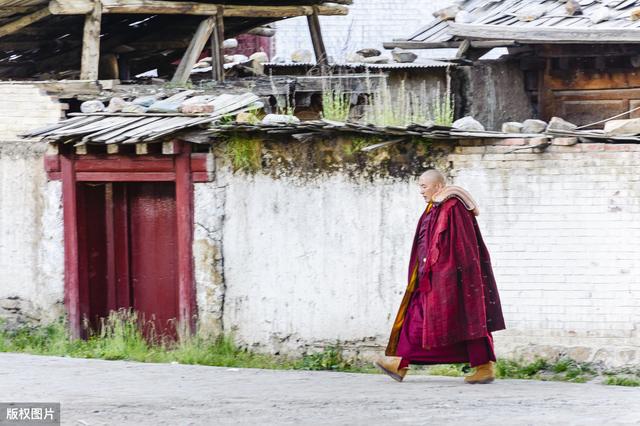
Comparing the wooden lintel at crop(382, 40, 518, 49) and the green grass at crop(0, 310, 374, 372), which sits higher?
the wooden lintel at crop(382, 40, 518, 49)

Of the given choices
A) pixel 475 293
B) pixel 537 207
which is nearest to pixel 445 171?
pixel 537 207

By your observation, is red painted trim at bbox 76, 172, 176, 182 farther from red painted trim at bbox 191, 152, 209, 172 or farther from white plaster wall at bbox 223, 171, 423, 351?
white plaster wall at bbox 223, 171, 423, 351

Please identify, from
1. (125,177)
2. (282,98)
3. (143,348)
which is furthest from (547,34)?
(143,348)

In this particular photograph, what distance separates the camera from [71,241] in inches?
455

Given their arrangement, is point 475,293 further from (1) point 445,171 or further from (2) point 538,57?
(2) point 538,57

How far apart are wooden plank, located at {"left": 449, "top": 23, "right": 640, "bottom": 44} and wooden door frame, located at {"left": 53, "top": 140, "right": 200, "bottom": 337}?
3095 mm

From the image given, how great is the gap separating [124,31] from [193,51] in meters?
1.52

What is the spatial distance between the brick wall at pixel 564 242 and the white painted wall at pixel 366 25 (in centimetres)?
1078

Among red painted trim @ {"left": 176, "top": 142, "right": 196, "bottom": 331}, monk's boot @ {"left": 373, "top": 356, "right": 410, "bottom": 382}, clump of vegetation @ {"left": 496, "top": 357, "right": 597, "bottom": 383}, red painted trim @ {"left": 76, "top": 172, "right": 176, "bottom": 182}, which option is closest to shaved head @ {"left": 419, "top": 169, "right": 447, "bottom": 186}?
monk's boot @ {"left": 373, "top": 356, "right": 410, "bottom": 382}

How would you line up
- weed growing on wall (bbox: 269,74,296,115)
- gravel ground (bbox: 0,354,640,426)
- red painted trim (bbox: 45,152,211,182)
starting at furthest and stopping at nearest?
weed growing on wall (bbox: 269,74,296,115), red painted trim (bbox: 45,152,211,182), gravel ground (bbox: 0,354,640,426)

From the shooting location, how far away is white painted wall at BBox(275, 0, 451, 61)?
20.7 meters

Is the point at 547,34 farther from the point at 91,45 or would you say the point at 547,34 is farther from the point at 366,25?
the point at 366,25

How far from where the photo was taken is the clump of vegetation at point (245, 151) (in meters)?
10.7

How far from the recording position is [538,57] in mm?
13133
